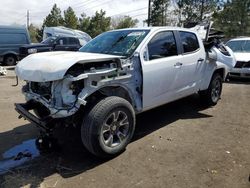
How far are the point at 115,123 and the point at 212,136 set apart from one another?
73.8 inches

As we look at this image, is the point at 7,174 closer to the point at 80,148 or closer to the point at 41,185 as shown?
the point at 41,185

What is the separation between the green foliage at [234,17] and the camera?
113 ft

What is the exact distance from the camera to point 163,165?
4309mm

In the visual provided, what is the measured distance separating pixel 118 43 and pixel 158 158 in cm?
211

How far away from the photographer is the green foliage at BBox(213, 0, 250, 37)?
3431cm

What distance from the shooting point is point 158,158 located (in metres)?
4.53

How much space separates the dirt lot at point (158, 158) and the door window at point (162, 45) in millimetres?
1363

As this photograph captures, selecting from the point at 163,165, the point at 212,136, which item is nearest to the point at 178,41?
the point at 212,136

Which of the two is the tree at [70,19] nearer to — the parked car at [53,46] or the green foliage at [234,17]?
the green foliage at [234,17]

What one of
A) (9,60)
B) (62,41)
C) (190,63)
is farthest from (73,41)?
(190,63)

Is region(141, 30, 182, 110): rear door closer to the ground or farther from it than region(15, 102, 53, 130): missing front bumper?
farther from it

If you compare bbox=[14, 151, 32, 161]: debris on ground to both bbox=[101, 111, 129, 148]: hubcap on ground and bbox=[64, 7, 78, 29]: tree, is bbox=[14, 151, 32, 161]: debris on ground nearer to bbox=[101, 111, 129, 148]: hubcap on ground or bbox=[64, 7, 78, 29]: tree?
bbox=[101, 111, 129, 148]: hubcap on ground

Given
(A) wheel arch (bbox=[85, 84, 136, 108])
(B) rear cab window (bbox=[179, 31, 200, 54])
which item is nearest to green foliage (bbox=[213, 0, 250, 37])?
(B) rear cab window (bbox=[179, 31, 200, 54])

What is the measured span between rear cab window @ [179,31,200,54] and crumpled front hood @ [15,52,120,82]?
2210mm
